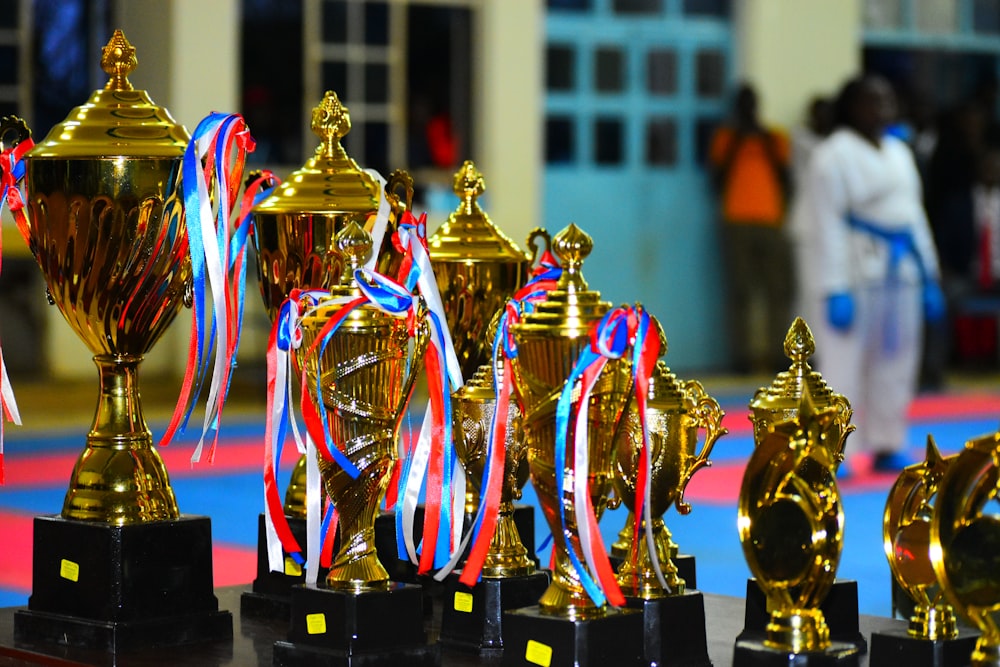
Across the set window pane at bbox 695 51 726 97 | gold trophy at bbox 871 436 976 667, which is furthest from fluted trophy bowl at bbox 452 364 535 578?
window pane at bbox 695 51 726 97

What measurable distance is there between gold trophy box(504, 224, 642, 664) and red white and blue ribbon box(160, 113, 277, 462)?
0.52 metres

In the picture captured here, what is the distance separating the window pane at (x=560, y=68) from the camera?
946 cm

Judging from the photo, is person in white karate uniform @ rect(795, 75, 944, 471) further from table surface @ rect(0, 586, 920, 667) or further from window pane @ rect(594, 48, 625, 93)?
window pane @ rect(594, 48, 625, 93)

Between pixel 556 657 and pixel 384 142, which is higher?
pixel 384 142

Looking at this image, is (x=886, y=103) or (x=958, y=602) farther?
(x=886, y=103)

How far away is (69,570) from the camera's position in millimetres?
2240

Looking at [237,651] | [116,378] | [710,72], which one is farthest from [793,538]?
[710,72]

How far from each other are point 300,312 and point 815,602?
0.67m

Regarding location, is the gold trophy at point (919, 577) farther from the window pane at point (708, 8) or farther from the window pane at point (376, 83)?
the window pane at point (708, 8)

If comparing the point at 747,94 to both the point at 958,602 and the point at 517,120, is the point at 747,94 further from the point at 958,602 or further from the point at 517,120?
the point at 958,602

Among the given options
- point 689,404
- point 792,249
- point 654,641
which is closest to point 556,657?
point 654,641

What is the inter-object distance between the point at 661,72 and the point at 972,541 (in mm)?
8101

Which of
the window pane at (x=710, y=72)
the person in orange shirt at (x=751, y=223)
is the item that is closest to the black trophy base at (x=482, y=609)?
the person in orange shirt at (x=751, y=223)

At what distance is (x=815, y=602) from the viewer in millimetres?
1774
